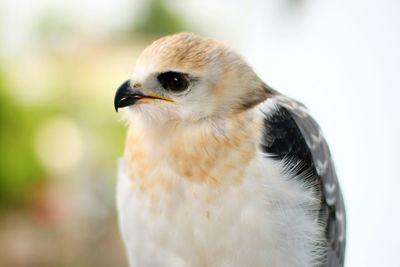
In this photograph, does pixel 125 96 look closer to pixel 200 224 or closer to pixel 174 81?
pixel 174 81

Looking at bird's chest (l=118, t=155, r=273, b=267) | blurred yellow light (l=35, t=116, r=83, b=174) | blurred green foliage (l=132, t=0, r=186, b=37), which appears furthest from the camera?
blurred green foliage (l=132, t=0, r=186, b=37)

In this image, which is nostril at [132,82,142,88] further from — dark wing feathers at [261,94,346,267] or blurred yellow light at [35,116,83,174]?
blurred yellow light at [35,116,83,174]

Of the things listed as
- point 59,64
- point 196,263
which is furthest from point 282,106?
point 59,64

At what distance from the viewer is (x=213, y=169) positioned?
1541 millimetres

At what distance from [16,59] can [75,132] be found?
593 millimetres

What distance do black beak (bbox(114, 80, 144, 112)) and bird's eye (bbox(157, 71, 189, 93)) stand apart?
0.06 meters

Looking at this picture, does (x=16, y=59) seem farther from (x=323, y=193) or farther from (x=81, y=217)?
(x=323, y=193)

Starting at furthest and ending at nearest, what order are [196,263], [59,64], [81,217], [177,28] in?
[177,28], [59,64], [81,217], [196,263]

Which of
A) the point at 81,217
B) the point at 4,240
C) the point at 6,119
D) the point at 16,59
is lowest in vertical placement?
the point at 4,240

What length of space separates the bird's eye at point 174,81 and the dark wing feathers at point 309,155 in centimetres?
20

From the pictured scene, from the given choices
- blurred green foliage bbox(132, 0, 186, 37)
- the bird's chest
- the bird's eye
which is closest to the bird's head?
the bird's eye

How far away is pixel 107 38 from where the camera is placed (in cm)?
404

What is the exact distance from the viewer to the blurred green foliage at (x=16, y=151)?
3723 mm

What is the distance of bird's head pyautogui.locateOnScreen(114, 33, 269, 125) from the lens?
1.55m
